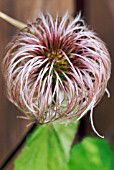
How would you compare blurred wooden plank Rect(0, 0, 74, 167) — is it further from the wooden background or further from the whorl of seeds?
the whorl of seeds

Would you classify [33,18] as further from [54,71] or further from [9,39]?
[54,71]

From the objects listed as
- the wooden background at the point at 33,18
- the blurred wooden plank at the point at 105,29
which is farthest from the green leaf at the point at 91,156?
the blurred wooden plank at the point at 105,29

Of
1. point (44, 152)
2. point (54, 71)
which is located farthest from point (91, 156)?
point (54, 71)

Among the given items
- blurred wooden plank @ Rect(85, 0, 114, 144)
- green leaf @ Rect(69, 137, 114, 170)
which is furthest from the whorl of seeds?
blurred wooden plank @ Rect(85, 0, 114, 144)

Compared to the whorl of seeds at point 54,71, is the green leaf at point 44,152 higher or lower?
lower

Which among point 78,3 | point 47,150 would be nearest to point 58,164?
point 47,150

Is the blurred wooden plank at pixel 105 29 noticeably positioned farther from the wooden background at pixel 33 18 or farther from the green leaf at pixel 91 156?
the green leaf at pixel 91 156
